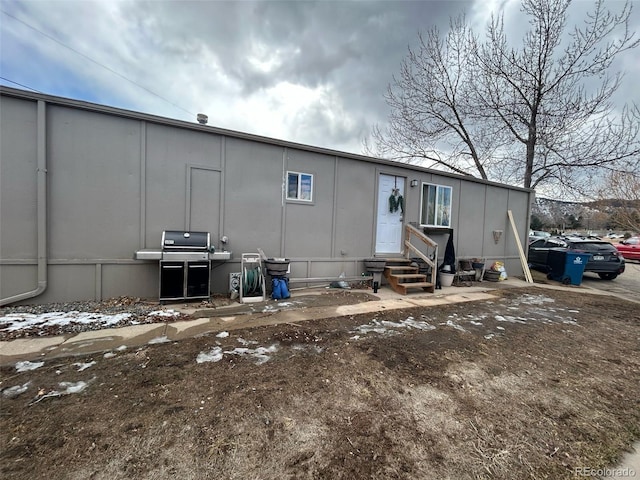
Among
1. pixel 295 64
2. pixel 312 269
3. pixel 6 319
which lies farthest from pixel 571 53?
pixel 6 319

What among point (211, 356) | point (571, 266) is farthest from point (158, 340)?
point (571, 266)

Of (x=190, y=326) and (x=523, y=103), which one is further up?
(x=523, y=103)

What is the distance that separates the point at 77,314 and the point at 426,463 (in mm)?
4526

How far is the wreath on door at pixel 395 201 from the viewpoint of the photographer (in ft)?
22.6

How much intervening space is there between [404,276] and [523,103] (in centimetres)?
1114

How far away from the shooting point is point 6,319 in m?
3.35

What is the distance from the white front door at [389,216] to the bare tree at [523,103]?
7652mm

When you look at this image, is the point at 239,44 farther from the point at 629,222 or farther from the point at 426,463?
the point at 629,222

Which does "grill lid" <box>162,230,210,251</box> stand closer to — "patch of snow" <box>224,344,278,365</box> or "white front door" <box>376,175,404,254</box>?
"patch of snow" <box>224,344,278,365</box>

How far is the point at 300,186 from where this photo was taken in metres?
5.79

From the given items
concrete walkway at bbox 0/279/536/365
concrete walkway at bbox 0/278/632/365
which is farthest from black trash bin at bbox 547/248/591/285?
concrete walkway at bbox 0/279/536/365

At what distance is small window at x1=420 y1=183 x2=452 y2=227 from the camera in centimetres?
739
